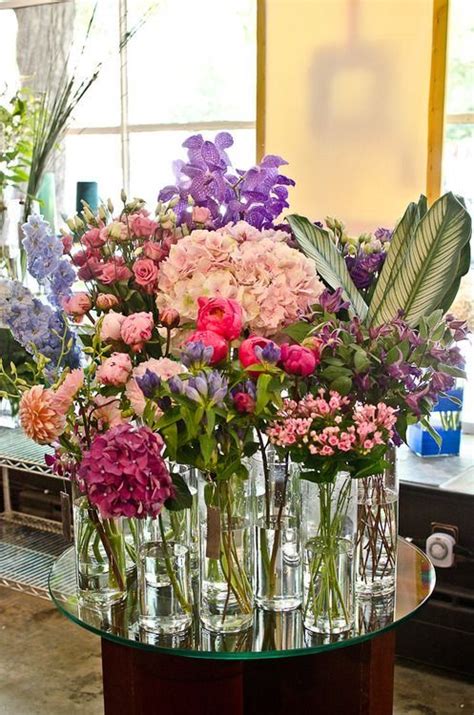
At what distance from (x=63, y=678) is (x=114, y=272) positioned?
1634mm

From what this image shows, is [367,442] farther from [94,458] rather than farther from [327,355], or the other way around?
[94,458]

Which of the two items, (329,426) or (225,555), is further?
(225,555)

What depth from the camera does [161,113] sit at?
3.56 meters

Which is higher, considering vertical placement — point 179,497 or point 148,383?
point 148,383

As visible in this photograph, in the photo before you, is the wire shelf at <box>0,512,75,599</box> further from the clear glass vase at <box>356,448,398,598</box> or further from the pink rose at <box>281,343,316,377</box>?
the pink rose at <box>281,343,316,377</box>

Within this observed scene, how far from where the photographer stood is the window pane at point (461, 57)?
2879 millimetres

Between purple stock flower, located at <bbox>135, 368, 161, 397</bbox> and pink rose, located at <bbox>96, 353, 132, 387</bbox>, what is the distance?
0.20 feet

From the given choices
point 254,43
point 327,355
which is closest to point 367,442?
point 327,355

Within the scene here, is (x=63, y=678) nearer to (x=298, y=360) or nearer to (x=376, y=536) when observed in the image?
(x=376, y=536)

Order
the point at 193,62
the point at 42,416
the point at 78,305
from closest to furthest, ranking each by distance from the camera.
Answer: the point at 42,416, the point at 78,305, the point at 193,62

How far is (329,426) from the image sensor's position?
47.1 inches

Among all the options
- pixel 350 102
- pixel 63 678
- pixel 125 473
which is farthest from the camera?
pixel 350 102

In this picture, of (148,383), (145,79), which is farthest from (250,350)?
(145,79)

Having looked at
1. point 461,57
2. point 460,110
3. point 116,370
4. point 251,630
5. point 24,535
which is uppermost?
point 461,57
